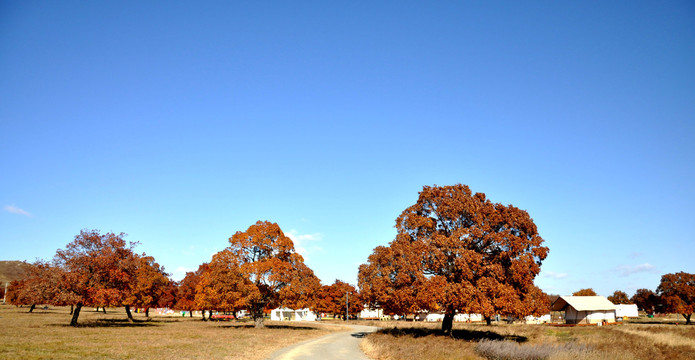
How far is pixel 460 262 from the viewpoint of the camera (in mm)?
27891

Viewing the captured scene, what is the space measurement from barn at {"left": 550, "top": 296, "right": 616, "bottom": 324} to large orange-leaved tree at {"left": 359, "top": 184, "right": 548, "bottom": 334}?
60733 mm

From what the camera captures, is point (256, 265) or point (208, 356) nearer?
point (208, 356)

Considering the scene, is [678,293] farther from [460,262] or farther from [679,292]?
[460,262]

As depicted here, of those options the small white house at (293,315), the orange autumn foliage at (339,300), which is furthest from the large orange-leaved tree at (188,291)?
the orange autumn foliage at (339,300)

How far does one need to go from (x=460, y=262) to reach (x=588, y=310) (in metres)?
67.0

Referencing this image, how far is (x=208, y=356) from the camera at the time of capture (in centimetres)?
2242

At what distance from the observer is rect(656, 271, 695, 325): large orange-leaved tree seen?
75.2 meters

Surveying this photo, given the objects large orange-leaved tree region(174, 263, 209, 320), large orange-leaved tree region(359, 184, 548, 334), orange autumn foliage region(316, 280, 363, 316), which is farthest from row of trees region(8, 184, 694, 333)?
orange autumn foliage region(316, 280, 363, 316)

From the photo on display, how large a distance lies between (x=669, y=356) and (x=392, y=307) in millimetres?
18810

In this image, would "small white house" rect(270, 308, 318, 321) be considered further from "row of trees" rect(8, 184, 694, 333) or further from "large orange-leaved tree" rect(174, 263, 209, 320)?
"row of trees" rect(8, 184, 694, 333)

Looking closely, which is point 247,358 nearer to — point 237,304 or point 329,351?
point 329,351

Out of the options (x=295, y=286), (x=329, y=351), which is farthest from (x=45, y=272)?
(x=329, y=351)

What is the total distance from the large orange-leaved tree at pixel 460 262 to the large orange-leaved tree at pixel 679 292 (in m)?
65.4

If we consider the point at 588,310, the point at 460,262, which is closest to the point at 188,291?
the point at 460,262
